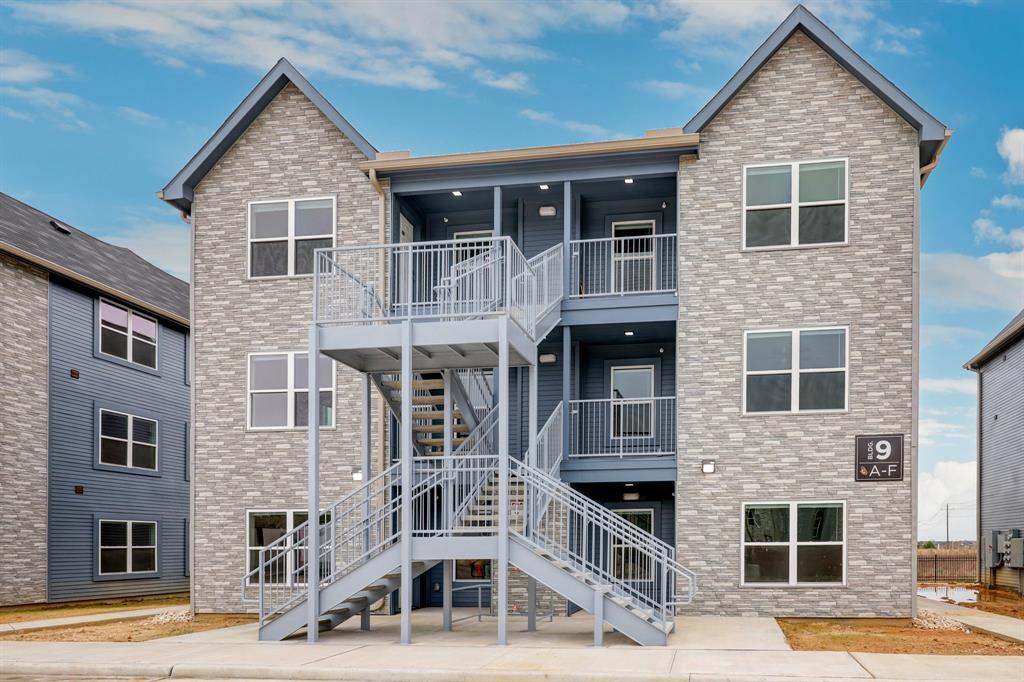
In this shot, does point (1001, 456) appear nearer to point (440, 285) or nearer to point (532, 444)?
point (532, 444)

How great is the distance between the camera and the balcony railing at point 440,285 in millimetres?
15211

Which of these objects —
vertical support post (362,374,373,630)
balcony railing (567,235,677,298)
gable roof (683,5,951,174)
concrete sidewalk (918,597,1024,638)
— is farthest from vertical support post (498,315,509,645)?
concrete sidewalk (918,597,1024,638)

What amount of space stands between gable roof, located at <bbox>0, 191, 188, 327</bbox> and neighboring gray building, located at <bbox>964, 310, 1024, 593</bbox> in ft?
75.9

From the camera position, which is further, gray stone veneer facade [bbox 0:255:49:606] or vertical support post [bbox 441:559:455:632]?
gray stone veneer facade [bbox 0:255:49:606]

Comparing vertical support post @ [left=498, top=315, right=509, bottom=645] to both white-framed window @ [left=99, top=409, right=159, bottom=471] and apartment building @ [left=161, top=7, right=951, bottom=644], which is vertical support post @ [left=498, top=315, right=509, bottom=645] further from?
white-framed window @ [left=99, top=409, right=159, bottom=471]

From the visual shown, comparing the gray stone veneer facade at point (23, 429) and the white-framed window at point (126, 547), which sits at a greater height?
the gray stone veneer facade at point (23, 429)

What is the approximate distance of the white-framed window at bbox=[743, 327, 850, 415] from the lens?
1817 centimetres

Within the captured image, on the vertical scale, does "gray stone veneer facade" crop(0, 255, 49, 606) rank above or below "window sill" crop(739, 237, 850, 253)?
below

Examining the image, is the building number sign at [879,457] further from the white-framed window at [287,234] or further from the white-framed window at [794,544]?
the white-framed window at [287,234]

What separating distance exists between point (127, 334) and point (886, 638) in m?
20.8

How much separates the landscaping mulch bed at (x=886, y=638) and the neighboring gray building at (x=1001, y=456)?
10501 millimetres

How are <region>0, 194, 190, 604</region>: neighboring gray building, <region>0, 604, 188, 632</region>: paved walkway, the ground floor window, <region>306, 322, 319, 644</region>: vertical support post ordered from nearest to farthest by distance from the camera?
<region>306, 322, 319, 644</region>: vertical support post → <region>0, 604, 188, 632</region>: paved walkway → the ground floor window → <region>0, 194, 190, 604</region>: neighboring gray building

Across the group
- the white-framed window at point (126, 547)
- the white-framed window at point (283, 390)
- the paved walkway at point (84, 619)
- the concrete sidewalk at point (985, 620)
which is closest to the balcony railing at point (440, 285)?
the white-framed window at point (283, 390)

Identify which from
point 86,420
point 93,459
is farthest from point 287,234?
point 93,459
